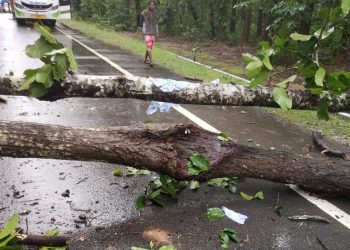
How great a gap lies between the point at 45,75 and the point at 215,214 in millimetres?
2041

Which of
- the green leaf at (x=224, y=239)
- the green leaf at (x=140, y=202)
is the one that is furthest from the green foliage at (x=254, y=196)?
the green leaf at (x=140, y=202)

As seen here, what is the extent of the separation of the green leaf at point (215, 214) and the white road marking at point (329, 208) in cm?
98

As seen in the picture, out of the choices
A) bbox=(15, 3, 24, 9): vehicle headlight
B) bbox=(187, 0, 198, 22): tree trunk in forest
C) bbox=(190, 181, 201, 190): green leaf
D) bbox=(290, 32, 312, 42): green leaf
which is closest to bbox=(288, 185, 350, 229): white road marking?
bbox=(190, 181, 201, 190): green leaf

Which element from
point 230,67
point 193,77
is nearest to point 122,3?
point 230,67

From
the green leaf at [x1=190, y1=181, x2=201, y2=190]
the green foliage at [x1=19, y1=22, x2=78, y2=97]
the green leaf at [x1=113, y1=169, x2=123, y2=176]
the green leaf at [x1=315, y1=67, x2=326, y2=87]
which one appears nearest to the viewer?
the green foliage at [x1=19, y1=22, x2=78, y2=97]

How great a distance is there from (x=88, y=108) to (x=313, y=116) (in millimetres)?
3952

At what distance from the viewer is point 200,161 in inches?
146

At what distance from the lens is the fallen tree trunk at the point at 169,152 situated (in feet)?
11.2

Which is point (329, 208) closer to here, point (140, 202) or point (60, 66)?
point (140, 202)

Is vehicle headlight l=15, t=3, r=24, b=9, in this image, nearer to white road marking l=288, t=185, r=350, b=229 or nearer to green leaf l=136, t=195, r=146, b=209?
green leaf l=136, t=195, r=146, b=209

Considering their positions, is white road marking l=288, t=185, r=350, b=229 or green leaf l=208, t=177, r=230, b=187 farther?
green leaf l=208, t=177, r=230, b=187

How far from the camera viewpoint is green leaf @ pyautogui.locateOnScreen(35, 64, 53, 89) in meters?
3.74

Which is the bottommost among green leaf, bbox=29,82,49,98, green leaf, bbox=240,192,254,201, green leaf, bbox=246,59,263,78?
green leaf, bbox=240,192,254,201

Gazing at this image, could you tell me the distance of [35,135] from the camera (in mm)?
3408
